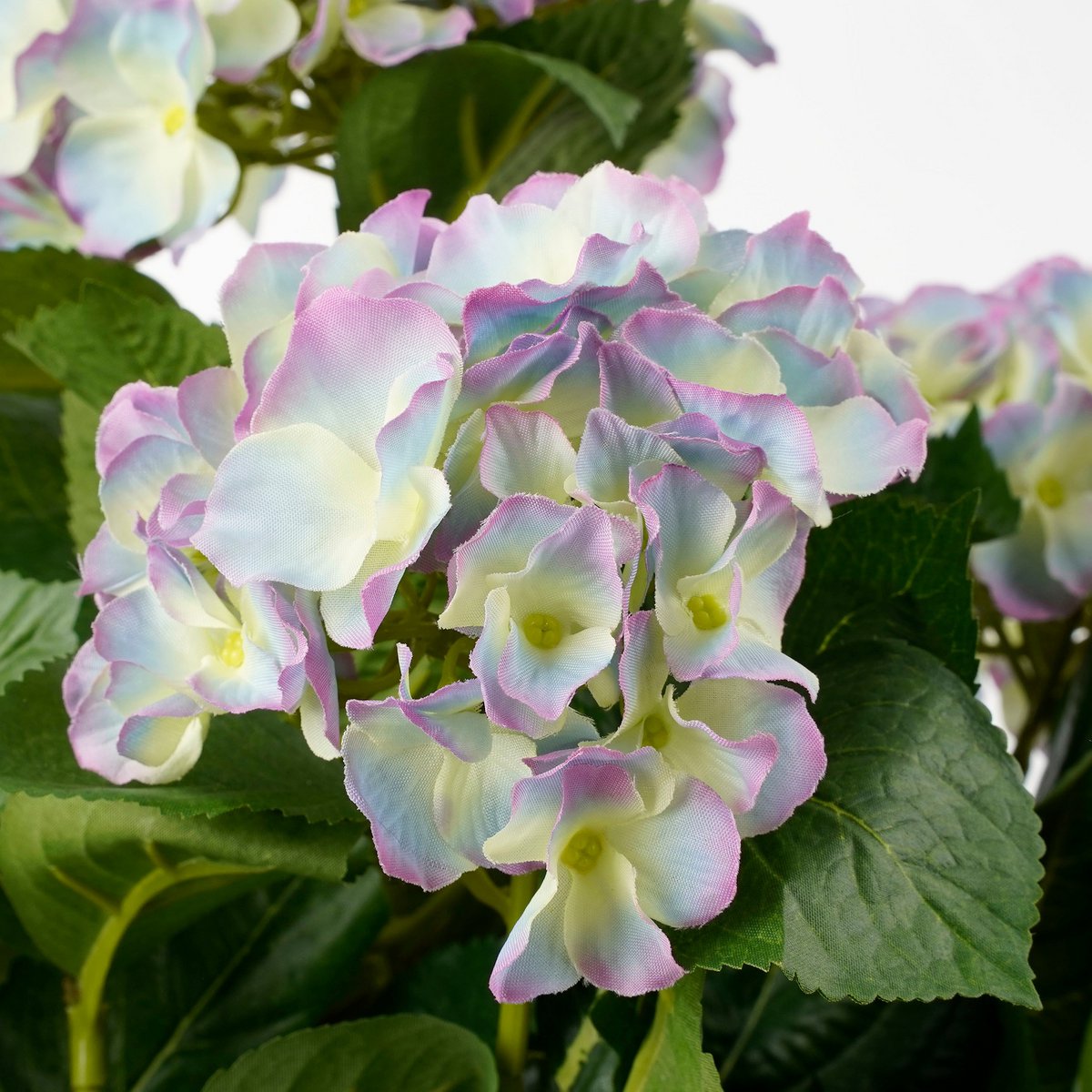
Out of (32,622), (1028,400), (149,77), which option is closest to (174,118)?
(149,77)

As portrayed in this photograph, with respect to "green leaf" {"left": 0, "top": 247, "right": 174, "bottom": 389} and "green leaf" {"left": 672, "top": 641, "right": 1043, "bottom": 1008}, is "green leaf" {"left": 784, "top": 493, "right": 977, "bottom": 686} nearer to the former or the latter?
"green leaf" {"left": 672, "top": 641, "right": 1043, "bottom": 1008}

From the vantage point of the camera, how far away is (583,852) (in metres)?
0.19

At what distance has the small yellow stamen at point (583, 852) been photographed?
0.61 ft

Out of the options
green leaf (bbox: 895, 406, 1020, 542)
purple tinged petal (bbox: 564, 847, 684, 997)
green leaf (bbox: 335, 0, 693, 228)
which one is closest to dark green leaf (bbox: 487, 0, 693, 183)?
green leaf (bbox: 335, 0, 693, 228)

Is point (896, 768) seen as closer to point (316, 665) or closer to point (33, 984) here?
point (316, 665)

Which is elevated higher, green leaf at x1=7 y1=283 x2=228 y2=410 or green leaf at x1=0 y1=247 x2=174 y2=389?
green leaf at x1=7 y1=283 x2=228 y2=410

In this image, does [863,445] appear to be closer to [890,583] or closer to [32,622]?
[890,583]

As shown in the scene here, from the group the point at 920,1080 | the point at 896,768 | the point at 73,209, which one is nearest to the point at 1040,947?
the point at 920,1080

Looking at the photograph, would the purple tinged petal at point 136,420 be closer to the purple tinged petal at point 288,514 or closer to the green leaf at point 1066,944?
the purple tinged petal at point 288,514

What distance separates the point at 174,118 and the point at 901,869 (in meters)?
0.22

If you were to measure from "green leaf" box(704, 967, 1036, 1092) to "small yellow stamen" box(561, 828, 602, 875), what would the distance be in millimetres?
160

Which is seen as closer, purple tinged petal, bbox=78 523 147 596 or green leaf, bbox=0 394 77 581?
purple tinged petal, bbox=78 523 147 596

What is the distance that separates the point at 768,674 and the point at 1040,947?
0.22m

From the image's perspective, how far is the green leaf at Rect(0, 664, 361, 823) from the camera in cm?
22
